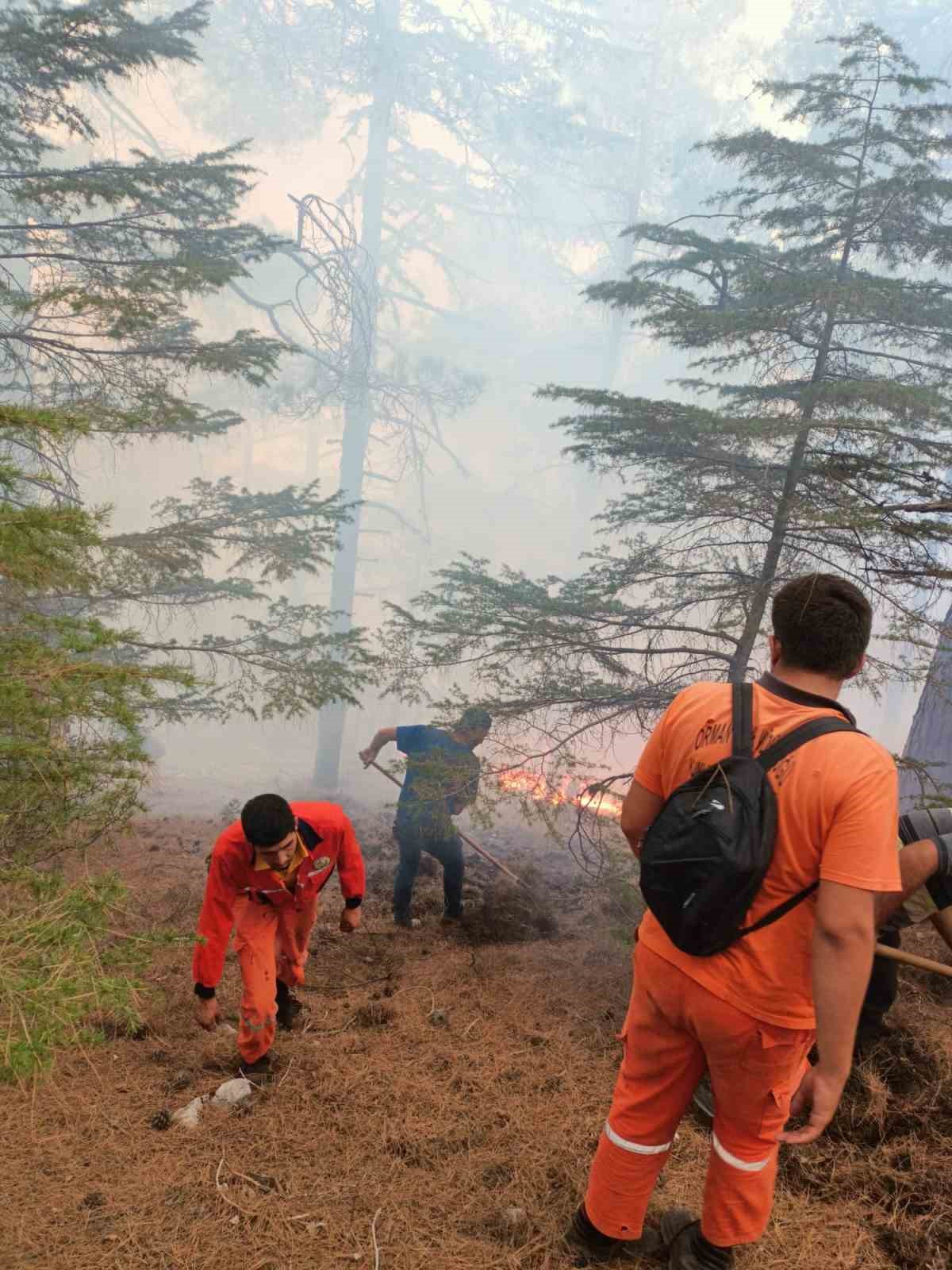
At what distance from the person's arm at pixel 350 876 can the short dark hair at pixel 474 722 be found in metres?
1.87

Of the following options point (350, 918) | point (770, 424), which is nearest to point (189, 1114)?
point (350, 918)

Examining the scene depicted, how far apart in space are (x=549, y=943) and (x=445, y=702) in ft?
7.33

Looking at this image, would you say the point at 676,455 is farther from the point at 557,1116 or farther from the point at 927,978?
the point at 557,1116

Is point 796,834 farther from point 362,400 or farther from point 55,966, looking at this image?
point 362,400

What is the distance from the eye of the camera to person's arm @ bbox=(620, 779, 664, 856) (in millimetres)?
2467

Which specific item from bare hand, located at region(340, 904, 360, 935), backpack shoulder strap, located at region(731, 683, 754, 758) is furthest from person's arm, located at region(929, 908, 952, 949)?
bare hand, located at region(340, 904, 360, 935)

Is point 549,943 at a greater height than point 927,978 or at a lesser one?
lesser

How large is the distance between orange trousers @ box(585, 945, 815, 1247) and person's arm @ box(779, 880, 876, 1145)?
154 millimetres

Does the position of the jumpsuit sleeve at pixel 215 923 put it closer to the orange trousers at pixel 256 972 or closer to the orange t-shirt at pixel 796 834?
the orange trousers at pixel 256 972

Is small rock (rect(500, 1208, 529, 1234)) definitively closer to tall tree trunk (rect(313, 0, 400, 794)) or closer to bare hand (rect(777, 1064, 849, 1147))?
bare hand (rect(777, 1064, 849, 1147))

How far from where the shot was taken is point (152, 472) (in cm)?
4534

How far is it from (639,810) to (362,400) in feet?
57.7

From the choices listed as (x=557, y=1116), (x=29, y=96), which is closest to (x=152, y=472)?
(x=29, y=96)

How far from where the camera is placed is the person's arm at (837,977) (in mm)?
1911
